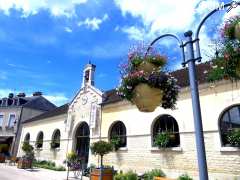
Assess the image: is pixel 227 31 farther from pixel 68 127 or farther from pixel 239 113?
pixel 68 127

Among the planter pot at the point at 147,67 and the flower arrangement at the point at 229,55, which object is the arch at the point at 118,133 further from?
the flower arrangement at the point at 229,55

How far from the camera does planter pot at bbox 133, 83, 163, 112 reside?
11.4 ft

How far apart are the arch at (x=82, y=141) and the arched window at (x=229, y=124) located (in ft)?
31.5

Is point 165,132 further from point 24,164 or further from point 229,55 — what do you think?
point 24,164

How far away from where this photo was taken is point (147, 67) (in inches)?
148

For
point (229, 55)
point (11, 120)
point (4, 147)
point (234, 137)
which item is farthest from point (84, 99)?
point (11, 120)

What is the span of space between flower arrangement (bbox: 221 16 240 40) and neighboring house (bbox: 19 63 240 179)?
10.6ft

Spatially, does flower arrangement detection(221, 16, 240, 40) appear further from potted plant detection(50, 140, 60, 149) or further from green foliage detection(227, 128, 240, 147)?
potted plant detection(50, 140, 60, 149)

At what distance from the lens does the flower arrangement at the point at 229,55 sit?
3109 millimetres

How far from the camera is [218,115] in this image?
34.0 feet

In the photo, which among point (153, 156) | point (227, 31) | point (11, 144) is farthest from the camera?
point (11, 144)

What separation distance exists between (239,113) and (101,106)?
8.75 meters

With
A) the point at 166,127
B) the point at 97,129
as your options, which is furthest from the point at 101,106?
the point at 166,127

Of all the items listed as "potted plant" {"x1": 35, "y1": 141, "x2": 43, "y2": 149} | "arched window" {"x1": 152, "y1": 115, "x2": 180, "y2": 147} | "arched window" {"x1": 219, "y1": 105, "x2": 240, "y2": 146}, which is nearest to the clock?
"arched window" {"x1": 152, "y1": 115, "x2": 180, "y2": 147}
